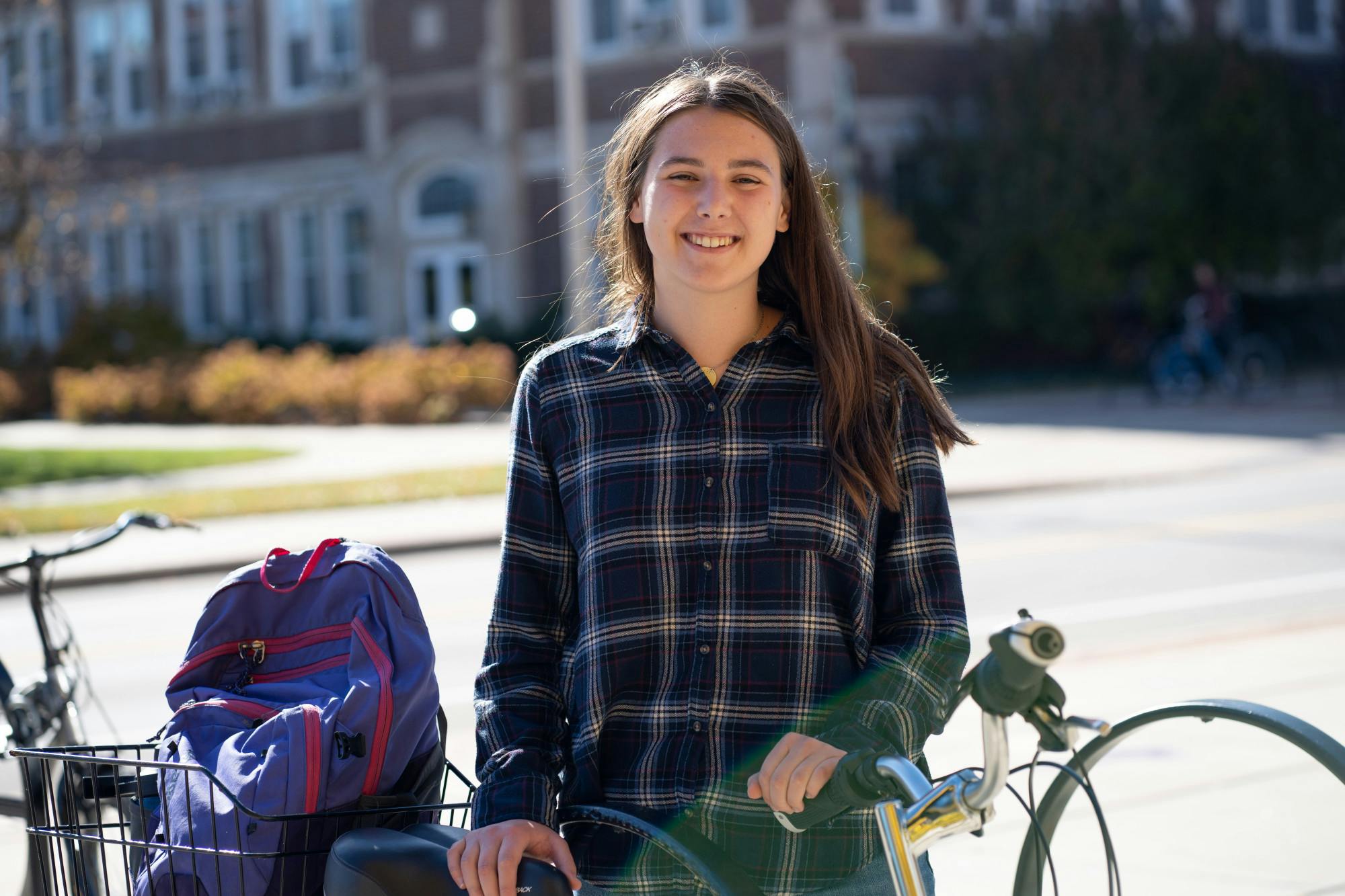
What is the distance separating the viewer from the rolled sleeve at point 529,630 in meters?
2.37

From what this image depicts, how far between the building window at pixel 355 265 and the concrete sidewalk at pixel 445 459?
9.24 m

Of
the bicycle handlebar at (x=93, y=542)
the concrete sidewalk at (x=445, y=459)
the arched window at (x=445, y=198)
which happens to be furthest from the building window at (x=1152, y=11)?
the bicycle handlebar at (x=93, y=542)

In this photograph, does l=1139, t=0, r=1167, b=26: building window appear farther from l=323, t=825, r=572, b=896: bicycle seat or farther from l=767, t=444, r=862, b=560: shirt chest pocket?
l=323, t=825, r=572, b=896: bicycle seat

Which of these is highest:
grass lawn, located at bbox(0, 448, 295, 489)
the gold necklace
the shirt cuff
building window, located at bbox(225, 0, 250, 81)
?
building window, located at bbox(225, 0, 250, 81)

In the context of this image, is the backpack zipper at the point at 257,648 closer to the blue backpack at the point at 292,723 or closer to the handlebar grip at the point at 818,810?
the blue backpack at the point at 292,723

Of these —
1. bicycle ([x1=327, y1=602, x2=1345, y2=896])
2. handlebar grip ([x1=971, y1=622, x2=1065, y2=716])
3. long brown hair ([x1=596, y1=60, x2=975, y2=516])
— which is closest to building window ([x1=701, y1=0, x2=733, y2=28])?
long brown hair ([x1=596, y1=60, x2=975, y2=516])

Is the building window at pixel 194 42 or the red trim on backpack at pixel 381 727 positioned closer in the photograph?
the red trim on backpack at pixel 381 727

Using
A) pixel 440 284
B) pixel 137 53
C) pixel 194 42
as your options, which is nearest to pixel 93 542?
pixel 440 284

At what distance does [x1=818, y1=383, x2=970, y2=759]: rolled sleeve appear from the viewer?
229 centimetres

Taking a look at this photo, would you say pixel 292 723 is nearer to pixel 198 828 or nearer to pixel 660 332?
pixel 198 828

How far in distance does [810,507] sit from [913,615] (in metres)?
0.21

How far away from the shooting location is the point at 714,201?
241 cm

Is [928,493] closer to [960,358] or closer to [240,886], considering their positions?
[240,886]

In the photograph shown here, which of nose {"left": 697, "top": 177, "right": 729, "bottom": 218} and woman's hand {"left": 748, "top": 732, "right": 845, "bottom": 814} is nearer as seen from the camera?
woman's hand {"left": 748, "top": 732, "right": 845, "bottom": 814}
